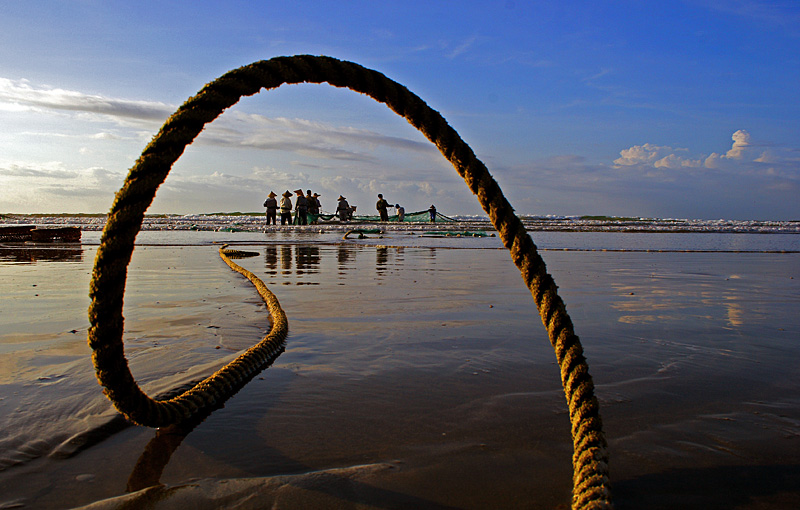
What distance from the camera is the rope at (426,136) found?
4.41 ft

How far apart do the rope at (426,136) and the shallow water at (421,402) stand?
0.24 metres

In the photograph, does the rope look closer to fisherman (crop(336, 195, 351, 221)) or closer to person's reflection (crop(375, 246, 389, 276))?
person's reflection (crop(375, 246, 389, 276))

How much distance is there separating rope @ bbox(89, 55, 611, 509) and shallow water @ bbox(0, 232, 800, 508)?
0.80 ft

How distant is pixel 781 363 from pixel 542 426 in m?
1.72

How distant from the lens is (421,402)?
2.15 meters

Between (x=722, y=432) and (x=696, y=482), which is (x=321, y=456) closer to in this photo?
(x=696, y=482)

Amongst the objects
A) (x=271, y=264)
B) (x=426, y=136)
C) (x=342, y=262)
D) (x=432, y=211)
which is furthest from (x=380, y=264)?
(x=432, y=211)

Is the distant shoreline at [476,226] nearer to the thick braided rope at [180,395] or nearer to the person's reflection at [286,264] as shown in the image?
the person's reflection at [286,264]

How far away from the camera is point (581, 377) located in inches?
54.0

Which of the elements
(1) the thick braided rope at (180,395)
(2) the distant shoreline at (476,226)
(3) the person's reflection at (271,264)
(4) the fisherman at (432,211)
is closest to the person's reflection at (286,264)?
(3) the person's reflection at (271,264)

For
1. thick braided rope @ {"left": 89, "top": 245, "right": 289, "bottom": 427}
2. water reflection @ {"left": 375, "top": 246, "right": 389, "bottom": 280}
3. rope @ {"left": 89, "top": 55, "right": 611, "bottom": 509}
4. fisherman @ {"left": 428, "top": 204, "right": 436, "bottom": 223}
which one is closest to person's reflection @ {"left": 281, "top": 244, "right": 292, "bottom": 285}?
water reflection @ {"left": 375, "top": 246, "right": 389, "bottom": 280}

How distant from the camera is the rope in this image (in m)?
1.34

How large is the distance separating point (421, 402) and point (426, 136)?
116 centimetres

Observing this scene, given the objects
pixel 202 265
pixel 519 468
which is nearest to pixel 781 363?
pixel 519 468
